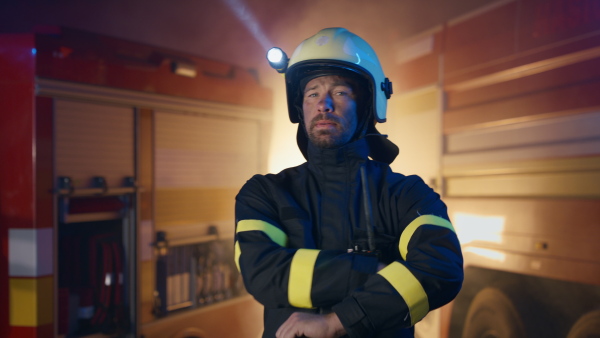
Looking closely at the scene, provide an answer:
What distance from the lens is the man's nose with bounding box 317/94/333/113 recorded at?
1.55 m

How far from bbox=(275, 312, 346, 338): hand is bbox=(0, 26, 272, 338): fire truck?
2103 millimetres

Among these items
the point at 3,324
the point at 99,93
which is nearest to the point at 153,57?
the point at 99,93

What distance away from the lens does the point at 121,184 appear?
3.07 m

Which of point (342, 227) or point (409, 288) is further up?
point (342, 227)

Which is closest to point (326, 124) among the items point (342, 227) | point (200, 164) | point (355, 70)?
point (355, 70)

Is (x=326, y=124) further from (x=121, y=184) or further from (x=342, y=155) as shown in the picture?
(x=121, y=184)

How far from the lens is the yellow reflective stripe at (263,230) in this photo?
4.65ft

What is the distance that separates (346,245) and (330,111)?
496 mm

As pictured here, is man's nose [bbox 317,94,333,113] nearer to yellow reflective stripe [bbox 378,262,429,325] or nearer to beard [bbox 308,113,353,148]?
beard [bbox 308,113,353,148]

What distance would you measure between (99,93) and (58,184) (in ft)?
2.23

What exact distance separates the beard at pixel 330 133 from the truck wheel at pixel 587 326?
6.07ft

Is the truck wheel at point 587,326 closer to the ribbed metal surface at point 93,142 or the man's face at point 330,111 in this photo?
the man's face at point 330,111

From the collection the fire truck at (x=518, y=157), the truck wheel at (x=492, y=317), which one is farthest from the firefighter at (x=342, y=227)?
the truck wheel at (x=492, y=317)

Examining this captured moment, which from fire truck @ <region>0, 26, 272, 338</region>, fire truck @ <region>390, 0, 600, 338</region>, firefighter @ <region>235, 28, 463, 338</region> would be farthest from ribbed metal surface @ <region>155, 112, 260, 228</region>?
firefighter @ <region>235, 28, 463, 338</region>
